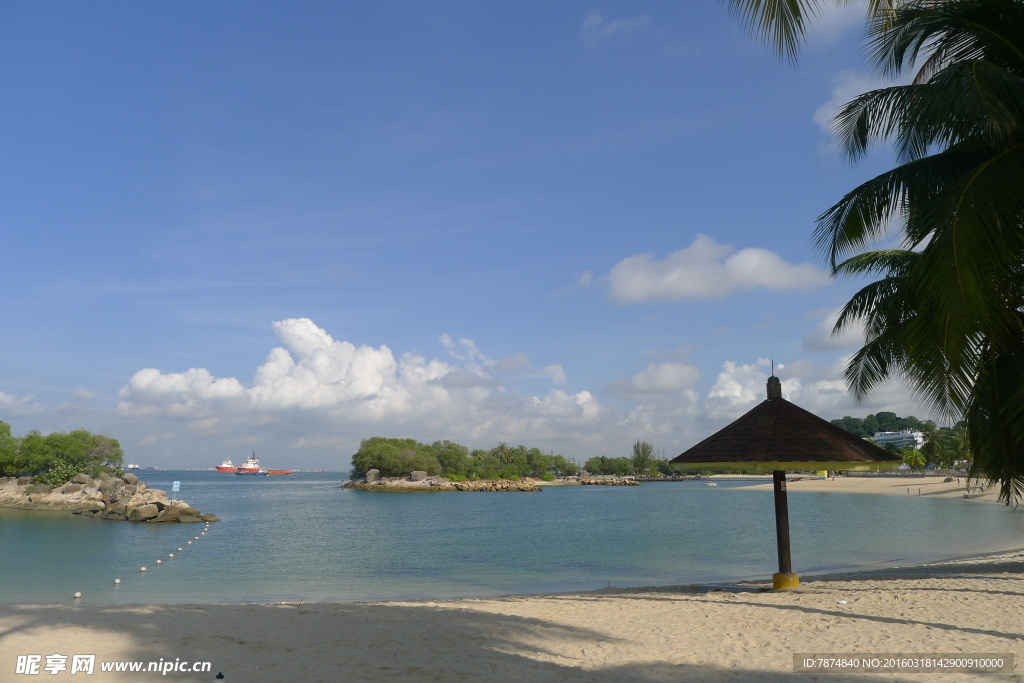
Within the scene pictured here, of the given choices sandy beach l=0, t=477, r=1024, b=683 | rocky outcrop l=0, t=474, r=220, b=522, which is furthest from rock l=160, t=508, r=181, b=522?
sandy beach l=0, t=477, r=1024, b=683

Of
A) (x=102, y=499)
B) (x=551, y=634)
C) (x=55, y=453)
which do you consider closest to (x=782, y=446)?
(x=551, y=634)

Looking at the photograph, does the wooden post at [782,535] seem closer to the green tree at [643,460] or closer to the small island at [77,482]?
the small island at [77,482]

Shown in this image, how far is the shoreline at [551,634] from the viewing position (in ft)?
21.6

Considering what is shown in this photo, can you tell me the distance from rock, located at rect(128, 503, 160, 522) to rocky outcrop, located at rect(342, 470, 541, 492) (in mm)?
60939

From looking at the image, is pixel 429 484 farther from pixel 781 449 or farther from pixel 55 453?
pixel 781 449

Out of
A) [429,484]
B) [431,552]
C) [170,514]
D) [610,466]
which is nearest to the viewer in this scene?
[431,552]

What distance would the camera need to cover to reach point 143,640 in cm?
782

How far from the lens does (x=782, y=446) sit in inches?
393

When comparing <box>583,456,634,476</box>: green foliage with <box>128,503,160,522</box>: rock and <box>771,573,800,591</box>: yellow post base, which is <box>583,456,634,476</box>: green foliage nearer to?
<box>128,503,160,522</box>: rock

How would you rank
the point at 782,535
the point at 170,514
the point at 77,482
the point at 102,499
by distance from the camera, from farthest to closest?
the point at 77,482 < the point at 102,499 < the point at 170,514 < the point at 782,535

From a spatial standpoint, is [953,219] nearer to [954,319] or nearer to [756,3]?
[954,319]

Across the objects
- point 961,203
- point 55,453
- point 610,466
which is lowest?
point 610,466

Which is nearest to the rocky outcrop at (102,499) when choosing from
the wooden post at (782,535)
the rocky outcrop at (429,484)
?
the wooden post at (782,535)

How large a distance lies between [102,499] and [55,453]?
11981 millimetres
